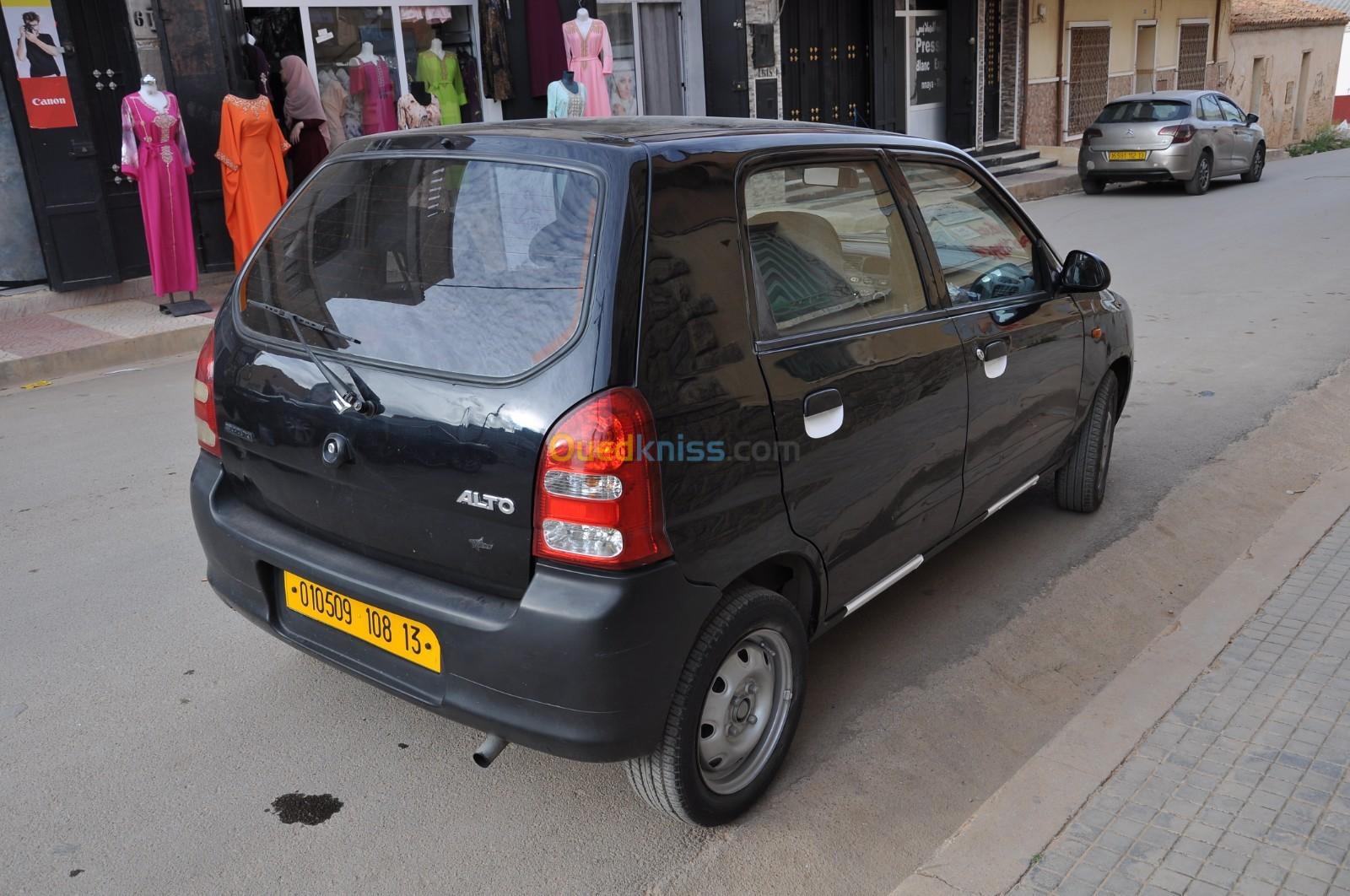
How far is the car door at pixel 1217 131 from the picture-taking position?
62.4 ft

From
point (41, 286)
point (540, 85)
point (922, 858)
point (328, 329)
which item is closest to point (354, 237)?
point (328, 329)

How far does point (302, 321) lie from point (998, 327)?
2.27m

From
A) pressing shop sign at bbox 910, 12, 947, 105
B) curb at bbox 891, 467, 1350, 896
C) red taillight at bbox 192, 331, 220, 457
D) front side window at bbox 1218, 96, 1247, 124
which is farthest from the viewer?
pressing shop sign at bbox 910, 12, 947, 105

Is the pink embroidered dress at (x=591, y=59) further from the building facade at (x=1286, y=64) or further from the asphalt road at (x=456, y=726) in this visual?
the building facade at (x=1286, y=64)

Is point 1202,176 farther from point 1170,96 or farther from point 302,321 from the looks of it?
point 302,321

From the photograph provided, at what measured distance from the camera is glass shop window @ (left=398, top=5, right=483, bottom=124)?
1261 cm

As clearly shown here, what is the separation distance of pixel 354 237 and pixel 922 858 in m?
2.20

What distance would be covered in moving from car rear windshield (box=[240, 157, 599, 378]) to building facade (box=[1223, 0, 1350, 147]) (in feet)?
115

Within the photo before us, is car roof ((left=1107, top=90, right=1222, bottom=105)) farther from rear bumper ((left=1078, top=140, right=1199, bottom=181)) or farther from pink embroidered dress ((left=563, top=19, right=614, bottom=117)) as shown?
pink embroidered dress ((left=563, top=19, right=614, bottom=117))

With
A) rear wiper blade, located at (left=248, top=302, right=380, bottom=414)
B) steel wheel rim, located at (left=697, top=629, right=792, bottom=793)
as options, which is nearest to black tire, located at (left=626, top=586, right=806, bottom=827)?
steel wheel rim, located at (left=697, top=629, right=792, bottom=793)

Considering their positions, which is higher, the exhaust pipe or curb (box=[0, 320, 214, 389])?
the exhaust pipe

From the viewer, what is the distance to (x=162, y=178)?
30.4 ft

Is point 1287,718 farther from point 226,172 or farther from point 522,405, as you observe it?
point 226,172

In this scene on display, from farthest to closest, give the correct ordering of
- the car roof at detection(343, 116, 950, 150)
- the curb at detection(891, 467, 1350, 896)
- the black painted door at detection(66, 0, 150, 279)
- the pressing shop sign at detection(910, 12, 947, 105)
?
the pressing shop sign at detection(910, 12, 947, 105) < the black painted door at detection(66, 0, 150, 279) < the car roof at detection(343, 116, 950, 150) < the curb at detection(891, 467, 1350, 896)
